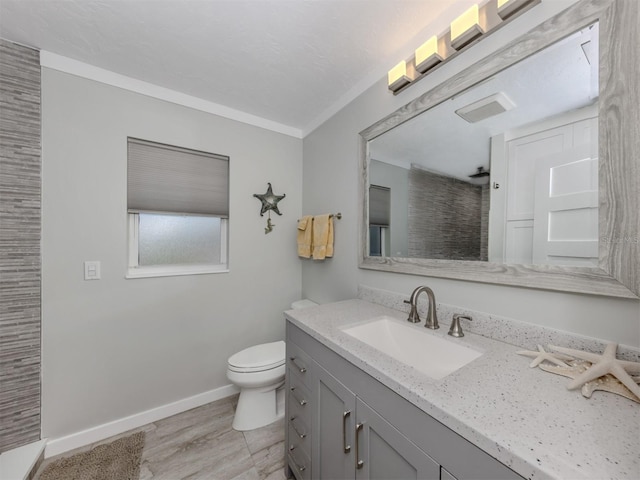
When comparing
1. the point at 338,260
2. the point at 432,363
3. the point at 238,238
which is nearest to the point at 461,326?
the point at 432,363

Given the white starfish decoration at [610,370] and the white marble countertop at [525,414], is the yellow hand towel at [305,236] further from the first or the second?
the white starfish decoration at [610,370]

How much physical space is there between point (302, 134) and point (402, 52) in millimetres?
1173

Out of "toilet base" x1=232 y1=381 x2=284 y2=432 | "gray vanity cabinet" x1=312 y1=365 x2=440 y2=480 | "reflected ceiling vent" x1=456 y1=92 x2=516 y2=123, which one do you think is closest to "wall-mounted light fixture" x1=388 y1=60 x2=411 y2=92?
"reflected ceiling vent" x1=456 y1=92 x2=516 y2=123

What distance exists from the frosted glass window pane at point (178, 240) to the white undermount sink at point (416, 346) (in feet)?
4.74

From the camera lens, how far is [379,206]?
5.15 feet

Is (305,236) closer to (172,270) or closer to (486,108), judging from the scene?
(172,270)

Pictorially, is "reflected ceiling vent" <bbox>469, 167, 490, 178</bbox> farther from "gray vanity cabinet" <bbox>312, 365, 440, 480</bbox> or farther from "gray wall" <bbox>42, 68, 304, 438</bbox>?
"gray wall" <bbox>42, 68, 304, 438</bbox>

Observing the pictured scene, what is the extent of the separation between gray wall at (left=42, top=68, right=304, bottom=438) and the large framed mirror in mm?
1367

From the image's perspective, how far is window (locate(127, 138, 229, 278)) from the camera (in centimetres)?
171

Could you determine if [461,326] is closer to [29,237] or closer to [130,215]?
[130,215]

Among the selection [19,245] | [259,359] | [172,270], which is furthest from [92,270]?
[259,359]

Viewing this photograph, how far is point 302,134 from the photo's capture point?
7.75 ft

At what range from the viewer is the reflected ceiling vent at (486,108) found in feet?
3.22

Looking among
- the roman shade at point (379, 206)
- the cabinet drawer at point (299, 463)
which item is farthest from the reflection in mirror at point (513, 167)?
the cabinet drawer at point (299, 463)
